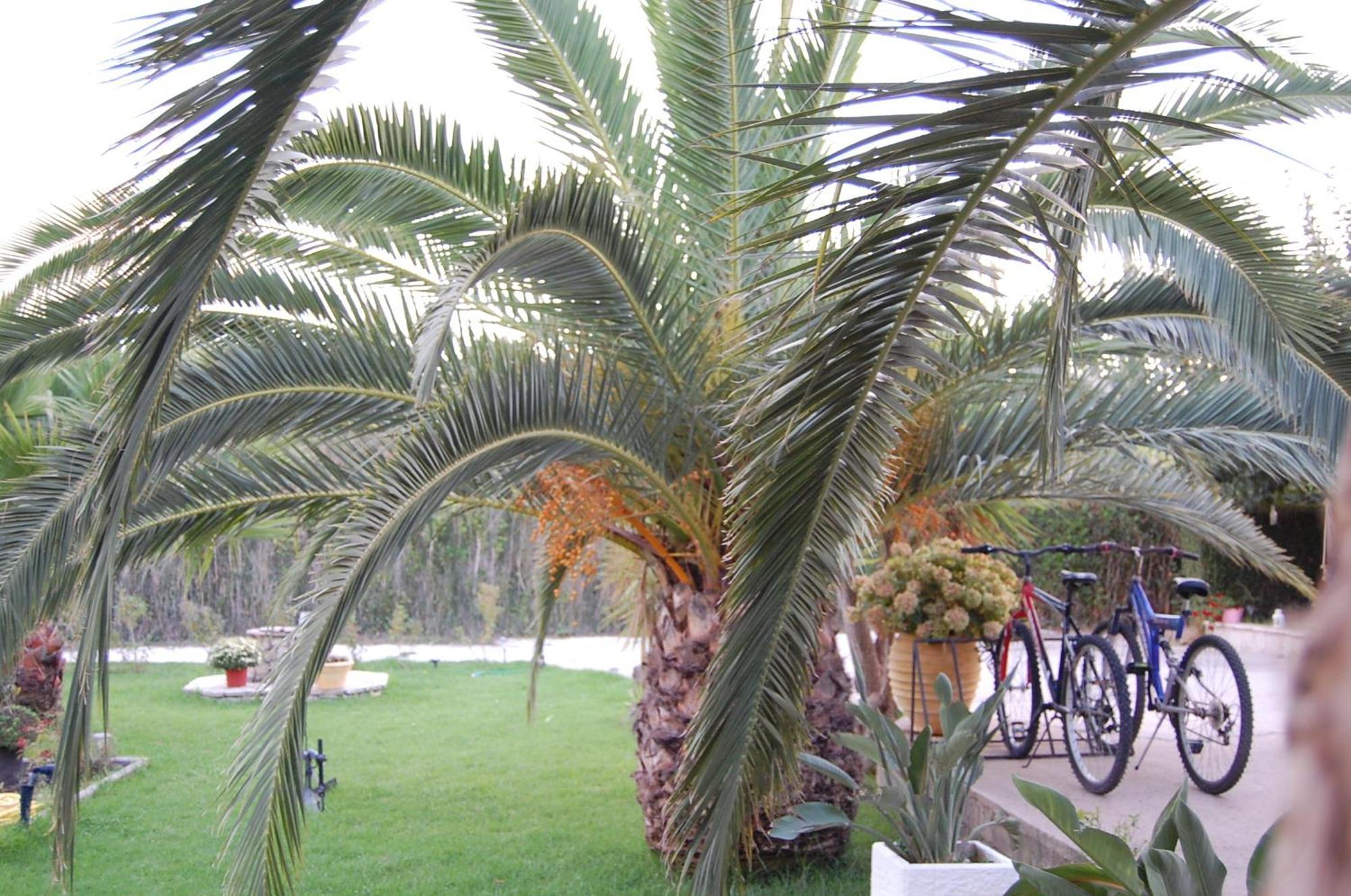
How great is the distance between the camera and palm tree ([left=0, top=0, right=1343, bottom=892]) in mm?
2256

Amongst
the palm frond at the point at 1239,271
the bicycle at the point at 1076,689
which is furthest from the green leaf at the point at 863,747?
the palm frond at the point at 1239,271

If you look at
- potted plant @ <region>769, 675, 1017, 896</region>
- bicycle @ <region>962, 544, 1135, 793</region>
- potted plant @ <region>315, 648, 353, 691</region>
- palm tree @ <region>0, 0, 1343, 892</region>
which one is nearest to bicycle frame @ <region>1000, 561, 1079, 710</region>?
bicycle @ <region>962, 544, 1135, 793</region>

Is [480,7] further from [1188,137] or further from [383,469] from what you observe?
[1188,137]

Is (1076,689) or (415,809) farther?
(415,809)

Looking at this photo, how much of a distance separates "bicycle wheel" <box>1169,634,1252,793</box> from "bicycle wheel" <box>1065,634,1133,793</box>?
10.8 inches

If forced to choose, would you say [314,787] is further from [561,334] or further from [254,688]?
[254,688]

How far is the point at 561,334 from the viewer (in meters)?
4.90

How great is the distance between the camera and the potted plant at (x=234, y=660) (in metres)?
12.5

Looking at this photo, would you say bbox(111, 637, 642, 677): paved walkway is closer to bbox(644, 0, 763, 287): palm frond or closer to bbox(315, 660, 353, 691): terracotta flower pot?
bbox(315, 660, 353, 691): terracotta flower pot

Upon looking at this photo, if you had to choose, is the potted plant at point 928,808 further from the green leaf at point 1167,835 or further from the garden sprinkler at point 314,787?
the garden sprinkler at point 314,787

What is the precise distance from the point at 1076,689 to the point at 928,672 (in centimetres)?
113

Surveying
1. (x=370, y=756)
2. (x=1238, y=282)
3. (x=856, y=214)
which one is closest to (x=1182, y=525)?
(x=1238, y=282)

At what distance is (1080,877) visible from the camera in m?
2.75

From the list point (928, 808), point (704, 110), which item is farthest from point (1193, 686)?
point (704, 110)
